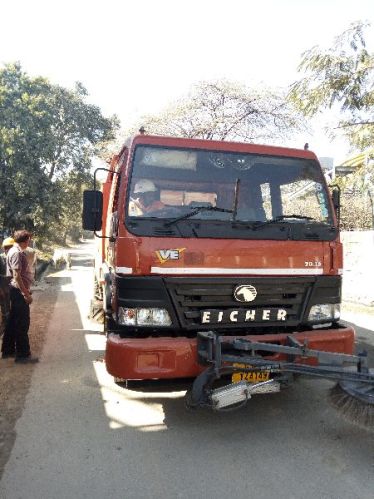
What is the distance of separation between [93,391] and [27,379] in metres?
0.90

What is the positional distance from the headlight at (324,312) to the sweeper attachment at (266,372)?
457 mm

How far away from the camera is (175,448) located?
11.2 ft

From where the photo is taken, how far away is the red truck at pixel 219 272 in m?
3.40

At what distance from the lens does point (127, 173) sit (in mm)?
3830

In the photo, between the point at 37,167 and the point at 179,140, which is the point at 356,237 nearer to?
the point at 179,140

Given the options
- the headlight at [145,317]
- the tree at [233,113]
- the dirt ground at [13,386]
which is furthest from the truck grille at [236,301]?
the tree at [233,113]

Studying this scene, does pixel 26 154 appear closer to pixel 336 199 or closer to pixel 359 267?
pixel 359 267

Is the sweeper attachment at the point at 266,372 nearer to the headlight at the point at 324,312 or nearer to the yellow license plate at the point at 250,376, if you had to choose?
the yellow license plate at the point at 250,376

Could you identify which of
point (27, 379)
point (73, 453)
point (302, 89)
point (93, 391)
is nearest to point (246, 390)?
point (73, 453)

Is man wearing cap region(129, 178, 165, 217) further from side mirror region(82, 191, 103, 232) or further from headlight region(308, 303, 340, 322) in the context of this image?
headlight region(308, 303, 340, 322)

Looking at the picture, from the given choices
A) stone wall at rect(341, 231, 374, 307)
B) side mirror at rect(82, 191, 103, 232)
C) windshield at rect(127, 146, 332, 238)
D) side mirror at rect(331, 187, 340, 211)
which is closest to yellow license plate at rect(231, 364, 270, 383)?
windshield at rect(127, 146, 332, 238)

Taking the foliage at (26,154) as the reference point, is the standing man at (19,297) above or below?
below

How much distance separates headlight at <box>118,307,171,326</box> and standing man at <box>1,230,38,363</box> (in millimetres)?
2427

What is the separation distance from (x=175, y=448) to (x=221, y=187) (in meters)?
2.19
